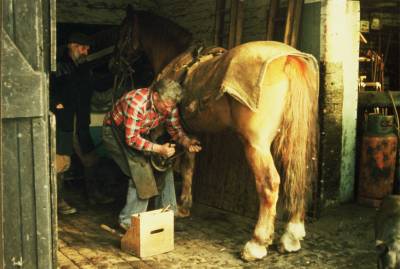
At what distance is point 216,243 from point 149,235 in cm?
75

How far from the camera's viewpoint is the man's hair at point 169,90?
4.84m

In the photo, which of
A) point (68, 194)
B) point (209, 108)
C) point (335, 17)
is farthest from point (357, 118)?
point (68, 194)

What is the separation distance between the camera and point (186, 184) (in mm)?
6090

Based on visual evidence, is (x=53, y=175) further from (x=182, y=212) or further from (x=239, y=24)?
(x=239, y=24)

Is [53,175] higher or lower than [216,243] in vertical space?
higher

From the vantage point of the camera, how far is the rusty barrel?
615cm

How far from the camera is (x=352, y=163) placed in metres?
6.34

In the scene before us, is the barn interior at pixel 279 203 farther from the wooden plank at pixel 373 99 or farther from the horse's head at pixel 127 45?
the horse's head at pixel 127 45

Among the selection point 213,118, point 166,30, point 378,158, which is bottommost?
point 378,158

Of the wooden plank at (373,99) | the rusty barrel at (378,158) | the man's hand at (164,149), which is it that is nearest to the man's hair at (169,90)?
the man's hand at (164,149)

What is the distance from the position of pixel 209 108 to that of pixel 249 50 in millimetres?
713

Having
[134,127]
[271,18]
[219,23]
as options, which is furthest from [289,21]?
[134,127]

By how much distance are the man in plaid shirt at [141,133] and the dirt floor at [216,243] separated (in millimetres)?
515

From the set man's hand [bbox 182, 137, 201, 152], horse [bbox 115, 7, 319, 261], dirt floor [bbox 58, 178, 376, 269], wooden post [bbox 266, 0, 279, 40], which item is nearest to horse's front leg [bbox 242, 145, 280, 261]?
horse [bbox 115, 7, 319, 261]
